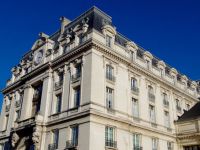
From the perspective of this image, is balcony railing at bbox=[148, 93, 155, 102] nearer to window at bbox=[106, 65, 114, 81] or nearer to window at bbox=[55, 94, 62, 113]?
window at bbox=[106, 65, 114, 81]

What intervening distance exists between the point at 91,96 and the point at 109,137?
4.51 metres

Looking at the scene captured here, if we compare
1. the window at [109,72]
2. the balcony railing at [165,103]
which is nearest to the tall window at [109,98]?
the window at [109,72]

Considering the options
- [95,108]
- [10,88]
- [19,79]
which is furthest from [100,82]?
[10,88]

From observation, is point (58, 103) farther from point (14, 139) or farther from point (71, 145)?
point (14, 139)

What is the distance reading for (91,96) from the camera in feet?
81.2

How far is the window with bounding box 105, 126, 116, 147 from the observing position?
81.9 feet

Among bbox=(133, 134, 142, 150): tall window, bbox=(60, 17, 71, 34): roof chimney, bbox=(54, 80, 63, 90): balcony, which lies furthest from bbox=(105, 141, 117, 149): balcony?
bbox=(60, 17, 71, 34): roof chimney

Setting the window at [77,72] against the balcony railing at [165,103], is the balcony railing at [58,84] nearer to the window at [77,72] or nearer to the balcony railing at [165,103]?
the window at [77,72]

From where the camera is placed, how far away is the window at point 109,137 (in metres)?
Result: 25.0

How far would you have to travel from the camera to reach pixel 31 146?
28531 mm

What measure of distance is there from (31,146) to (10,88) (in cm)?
1322

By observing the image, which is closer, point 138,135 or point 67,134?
point 67,134

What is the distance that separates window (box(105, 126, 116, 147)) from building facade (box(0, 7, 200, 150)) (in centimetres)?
8

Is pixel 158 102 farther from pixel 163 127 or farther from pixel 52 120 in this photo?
pixel 52 120
